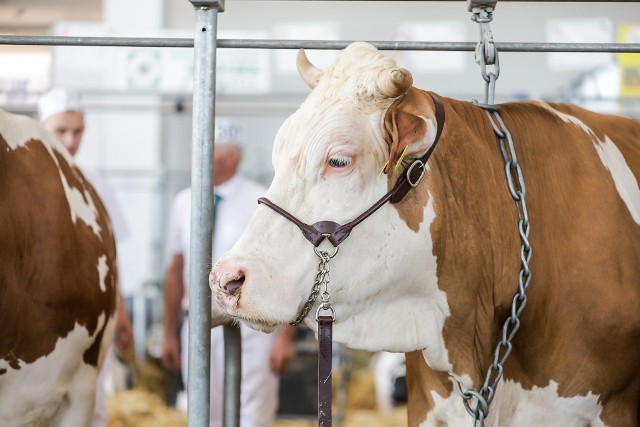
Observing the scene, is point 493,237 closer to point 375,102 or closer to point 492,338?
point 492,338

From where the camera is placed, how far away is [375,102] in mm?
1976

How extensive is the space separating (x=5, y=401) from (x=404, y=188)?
1380 millimetres

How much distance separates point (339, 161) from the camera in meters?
1.91

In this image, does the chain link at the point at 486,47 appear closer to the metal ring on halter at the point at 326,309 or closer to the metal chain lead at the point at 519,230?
the metal chain lead at the point at 519,230

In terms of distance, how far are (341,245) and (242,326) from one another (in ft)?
8.18

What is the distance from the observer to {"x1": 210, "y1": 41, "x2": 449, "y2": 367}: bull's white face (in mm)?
1878

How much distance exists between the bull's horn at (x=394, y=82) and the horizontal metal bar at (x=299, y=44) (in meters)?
0.27

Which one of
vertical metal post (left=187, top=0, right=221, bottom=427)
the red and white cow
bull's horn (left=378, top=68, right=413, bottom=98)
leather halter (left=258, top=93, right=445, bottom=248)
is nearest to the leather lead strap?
leather halter (left=258, top=93, right=445, bottom=248)

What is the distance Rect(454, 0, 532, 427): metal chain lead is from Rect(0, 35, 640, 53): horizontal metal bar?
6 cm

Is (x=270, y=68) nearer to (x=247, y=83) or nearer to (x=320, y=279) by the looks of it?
(x=247, y=83)

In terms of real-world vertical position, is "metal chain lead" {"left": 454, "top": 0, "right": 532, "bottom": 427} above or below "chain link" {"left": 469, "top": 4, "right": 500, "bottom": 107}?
below

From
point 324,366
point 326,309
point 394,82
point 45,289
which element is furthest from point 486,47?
point 45,289

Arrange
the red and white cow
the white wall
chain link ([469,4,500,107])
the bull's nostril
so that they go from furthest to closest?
the white wall
the red and white cow
chain link ([469,4,500,107])
the bull's nostril

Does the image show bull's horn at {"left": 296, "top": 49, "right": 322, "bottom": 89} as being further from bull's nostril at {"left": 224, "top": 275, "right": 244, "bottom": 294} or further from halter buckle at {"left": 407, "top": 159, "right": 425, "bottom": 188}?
bull's nostril at {"left": 224, "top": 275, "right": 244, "bottom": 294}
